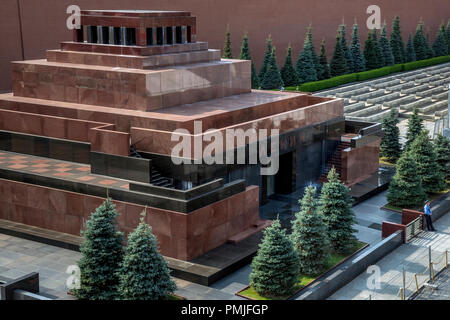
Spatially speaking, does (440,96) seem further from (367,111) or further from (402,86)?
(367,111)

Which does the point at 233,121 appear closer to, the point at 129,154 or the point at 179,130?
the point at 179,130

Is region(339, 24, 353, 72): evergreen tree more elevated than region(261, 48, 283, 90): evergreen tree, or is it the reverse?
region(339, 24, 353, 72): evergreen tree

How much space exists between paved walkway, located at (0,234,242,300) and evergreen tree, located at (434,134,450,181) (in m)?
14.0

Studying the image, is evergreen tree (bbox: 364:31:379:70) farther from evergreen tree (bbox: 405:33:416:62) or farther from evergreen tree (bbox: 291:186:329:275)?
evergreen tree (bbox: 291:186:329:275)

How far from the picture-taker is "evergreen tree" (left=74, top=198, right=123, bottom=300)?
1720 cm

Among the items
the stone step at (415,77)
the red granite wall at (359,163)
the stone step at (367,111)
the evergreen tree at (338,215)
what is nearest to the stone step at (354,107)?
the stone step at (367,111)

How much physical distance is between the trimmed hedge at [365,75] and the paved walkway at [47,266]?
24.6m

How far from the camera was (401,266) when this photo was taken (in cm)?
2034

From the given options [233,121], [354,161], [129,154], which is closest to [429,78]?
[354,161]

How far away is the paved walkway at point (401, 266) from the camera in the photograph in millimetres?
18422

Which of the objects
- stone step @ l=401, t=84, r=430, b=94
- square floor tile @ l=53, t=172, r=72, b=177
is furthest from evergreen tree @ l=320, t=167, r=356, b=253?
stone step @ l=401, t=84, r=430, b=94

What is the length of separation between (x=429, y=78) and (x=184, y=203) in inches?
1696

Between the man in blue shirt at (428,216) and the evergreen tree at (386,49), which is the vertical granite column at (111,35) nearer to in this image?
the man in blue shirt at (428,216)

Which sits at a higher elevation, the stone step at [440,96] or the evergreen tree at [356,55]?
the evergreen tree at [356,55]
